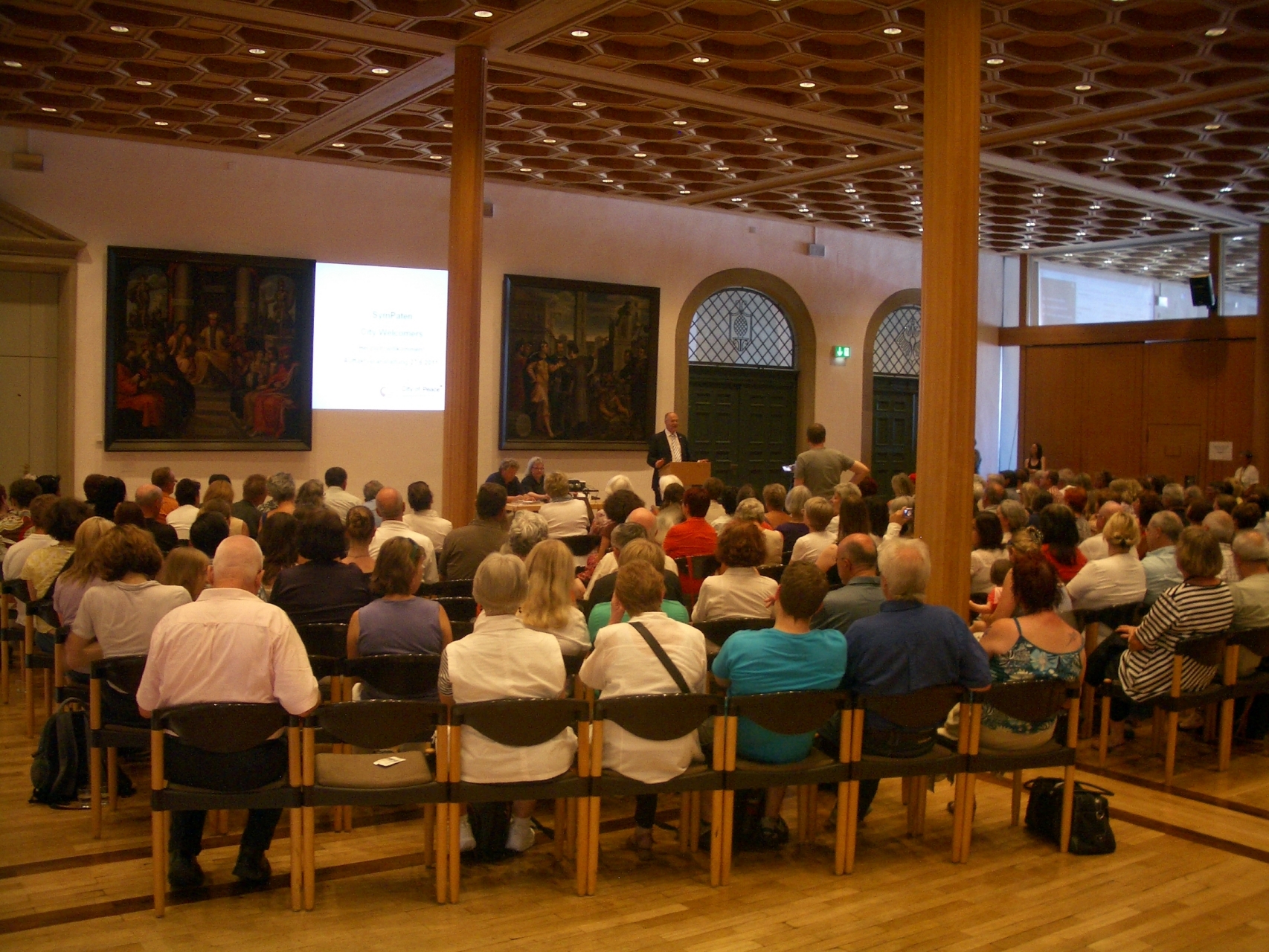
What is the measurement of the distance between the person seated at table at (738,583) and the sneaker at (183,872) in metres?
2.43

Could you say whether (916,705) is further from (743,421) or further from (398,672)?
(743,421)

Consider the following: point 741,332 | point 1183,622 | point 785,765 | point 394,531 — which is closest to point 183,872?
point 785,765

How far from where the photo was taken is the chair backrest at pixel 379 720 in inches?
152

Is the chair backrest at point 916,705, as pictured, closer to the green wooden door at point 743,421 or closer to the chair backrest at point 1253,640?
the chair backrest at point 1253,640

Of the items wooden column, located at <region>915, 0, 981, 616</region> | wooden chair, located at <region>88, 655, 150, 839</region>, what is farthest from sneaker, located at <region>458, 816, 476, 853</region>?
wooden column, located at <region>915, 0, 981, 616</region>

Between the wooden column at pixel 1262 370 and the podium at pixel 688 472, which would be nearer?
the podium at pixel 688 472

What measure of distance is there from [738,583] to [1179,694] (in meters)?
2.36

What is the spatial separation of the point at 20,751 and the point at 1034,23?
798cm

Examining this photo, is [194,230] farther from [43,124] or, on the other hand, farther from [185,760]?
[185,760]

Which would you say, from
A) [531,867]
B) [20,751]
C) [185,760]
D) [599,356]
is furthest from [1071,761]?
[599,356]

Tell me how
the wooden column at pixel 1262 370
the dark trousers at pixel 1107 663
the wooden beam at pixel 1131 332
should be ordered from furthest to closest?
the wooden beam at pixel 1131 332
the wooden column at pixel 1262 370
the dark trousers at pixel 1107 663

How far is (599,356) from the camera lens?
1451 cm

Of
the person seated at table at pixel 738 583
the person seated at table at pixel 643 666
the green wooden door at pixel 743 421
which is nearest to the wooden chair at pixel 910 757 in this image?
the person seated at table at pixel 643 666

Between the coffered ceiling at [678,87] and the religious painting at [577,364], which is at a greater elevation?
the coffered ceiling at [678,87]
